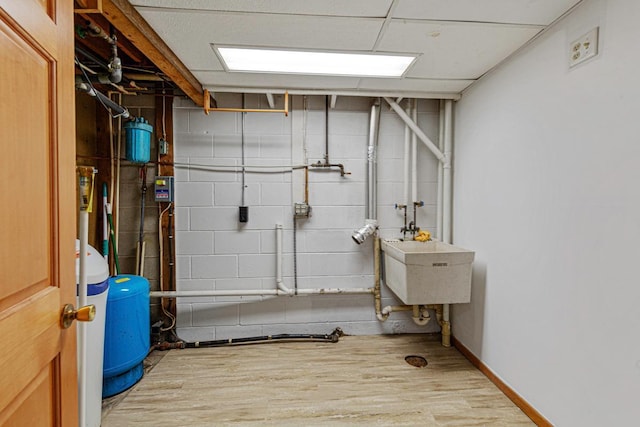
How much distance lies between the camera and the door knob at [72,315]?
0.88 meters

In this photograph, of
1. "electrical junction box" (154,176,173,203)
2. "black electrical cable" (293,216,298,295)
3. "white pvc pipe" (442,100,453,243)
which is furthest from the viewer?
"black electrical cable" (293,216,298,295)

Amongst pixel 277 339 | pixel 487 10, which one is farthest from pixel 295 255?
pixel 487 10

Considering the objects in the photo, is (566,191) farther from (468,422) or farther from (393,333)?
(393,333)

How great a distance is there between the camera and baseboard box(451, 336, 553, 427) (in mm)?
1704

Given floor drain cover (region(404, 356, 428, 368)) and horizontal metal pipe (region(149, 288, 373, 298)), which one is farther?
horizontal metal pipe (region(149, 288, 373, 298))

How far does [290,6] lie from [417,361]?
8.30 ft

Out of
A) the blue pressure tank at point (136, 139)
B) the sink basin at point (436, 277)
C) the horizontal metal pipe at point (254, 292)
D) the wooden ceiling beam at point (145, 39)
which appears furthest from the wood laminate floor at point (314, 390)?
the wooden ceiling beam at point (145, 39)

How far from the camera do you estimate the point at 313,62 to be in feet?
6.64

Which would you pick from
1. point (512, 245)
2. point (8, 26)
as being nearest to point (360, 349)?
point (512, 245)

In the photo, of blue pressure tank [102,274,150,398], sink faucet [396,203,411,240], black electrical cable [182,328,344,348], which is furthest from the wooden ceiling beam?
black electrical cable [182,328,344,348]

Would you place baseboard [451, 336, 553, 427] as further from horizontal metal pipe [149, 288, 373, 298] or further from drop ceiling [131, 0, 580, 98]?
drop ceiling [131, 0, 580, 98]

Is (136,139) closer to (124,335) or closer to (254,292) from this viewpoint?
(124,335)

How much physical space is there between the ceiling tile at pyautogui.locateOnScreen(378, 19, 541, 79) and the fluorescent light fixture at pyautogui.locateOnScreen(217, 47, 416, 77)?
0.13 meters

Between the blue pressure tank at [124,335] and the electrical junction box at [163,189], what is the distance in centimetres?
73
